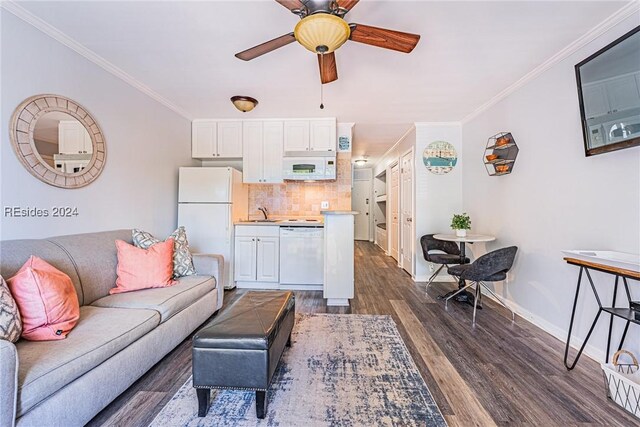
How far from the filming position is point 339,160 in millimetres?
4426

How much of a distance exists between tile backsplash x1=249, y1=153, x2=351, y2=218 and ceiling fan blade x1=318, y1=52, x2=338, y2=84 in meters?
Result: 2.26

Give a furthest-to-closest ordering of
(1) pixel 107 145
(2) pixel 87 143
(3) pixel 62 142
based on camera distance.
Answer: (1) pixel 107 145 → (2) pixel 87 143 → (3) pixel 62 142

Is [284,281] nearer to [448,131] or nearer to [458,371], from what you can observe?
[458,371]

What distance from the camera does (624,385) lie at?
1583 mm

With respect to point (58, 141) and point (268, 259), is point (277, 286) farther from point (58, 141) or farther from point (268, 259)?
point (58, 141)

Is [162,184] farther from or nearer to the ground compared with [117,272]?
farther from the ground

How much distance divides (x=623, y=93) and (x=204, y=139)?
4.41 meters

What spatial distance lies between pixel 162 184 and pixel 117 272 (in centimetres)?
151

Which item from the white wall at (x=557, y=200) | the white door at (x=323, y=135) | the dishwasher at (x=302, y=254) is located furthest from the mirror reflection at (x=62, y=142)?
the white wall at (x=557, y=200)

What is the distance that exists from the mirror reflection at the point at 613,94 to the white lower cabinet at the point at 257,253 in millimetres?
3231

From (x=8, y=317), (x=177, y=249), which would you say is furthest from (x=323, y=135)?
(x=8, y=317)

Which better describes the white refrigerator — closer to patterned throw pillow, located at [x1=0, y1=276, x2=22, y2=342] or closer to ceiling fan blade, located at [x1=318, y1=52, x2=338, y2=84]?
ceiling fan blade, located at [x1=318, y1=52, x2=338, y2=84]

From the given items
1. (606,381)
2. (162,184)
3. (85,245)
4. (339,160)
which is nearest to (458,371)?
(606,381)

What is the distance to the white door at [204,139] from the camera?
167 inches
